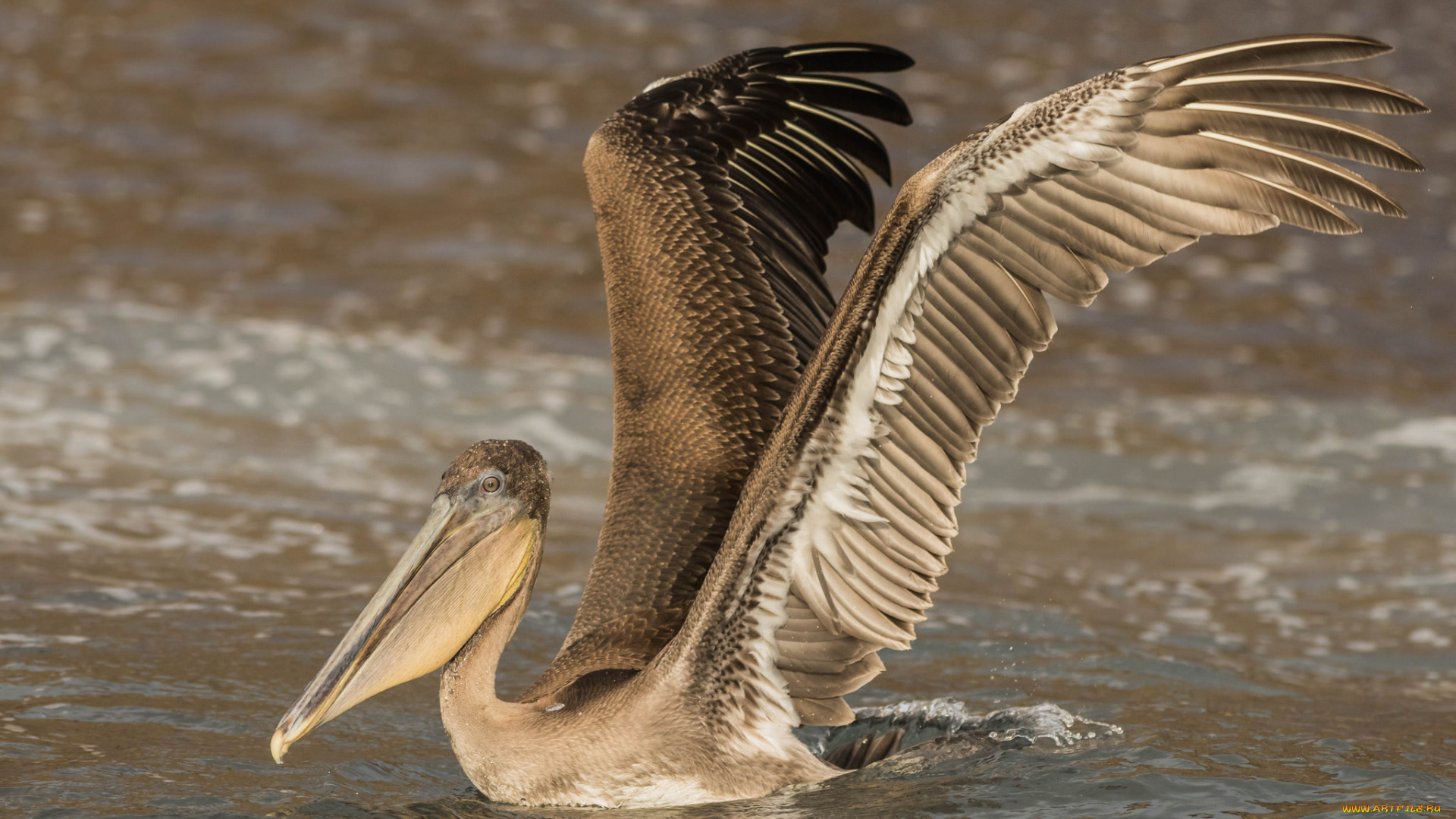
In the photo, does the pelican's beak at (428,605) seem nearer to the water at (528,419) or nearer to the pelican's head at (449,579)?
the pelican's head at (449,579)

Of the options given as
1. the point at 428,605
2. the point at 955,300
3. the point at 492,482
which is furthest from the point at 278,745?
the point at 955,300

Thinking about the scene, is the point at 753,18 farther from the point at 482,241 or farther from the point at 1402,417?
the point at 1402,417

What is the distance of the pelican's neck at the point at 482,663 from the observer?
15.6 feet

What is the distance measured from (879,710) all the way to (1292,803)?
1.38m

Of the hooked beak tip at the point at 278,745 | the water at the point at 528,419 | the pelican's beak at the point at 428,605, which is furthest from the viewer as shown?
the water at the point at 528,419

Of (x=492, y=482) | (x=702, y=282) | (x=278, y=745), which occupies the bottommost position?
(x=278, y=745)

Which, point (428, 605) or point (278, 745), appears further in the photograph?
point (428, 605)

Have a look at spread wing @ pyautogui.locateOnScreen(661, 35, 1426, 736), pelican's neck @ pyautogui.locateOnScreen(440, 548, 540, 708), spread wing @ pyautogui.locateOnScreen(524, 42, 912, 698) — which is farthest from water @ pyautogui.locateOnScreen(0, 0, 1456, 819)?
spread wing @ pyautogui.locateOnScreen(524, 42, 912, 698)

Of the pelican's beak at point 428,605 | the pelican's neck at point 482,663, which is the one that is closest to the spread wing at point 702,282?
the pelican's neck at point 482,663

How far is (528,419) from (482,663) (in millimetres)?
5551

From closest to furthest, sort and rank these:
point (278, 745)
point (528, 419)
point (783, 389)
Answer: point (278, 745) < point (783, 389) < point (528, 419)

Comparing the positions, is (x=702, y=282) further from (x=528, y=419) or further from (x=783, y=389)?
(x=528, y=419)

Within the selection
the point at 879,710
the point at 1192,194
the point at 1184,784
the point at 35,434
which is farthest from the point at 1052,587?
the point at 35,434

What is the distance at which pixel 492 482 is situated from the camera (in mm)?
4773
